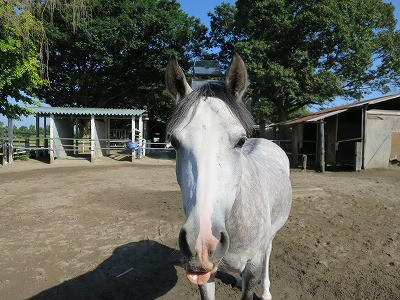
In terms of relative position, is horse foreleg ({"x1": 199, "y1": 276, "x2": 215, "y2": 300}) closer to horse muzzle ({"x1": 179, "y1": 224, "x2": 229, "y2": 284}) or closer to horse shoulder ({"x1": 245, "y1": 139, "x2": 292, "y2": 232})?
horse shoulder ({"x1": 245, "y1": 139, "x2": 292, "y2": 232})

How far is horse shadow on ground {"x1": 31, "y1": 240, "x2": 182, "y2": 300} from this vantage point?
9.57ft

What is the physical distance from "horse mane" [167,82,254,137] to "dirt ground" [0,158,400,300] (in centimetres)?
211

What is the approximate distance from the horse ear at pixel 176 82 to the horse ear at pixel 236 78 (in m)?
0.30

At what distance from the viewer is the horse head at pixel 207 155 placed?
4.32 ft

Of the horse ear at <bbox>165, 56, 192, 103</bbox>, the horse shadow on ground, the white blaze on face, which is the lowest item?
the horse shadow on ground

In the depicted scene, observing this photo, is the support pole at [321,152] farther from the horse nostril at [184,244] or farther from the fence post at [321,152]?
the horse nostril at [184,244]

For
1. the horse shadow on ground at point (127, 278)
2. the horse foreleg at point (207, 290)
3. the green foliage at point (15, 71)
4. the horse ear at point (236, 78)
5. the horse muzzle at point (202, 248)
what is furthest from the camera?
the green foliage at point (15, 71)

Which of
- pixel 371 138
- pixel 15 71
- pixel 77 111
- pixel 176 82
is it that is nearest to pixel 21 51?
pixel 15 71

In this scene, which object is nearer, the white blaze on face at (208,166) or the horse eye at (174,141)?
the white blaze on face at (208,166)

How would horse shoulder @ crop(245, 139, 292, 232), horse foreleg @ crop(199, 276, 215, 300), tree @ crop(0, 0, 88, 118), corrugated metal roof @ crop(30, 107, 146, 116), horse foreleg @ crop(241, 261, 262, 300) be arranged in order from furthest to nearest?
corrugated metal roof @ crop(30, 107, 146, 116) < tree @ crop(0, 0, 88, 118) < horse shoulder @ crop(245, 139, 292, 232) < horse foreleg @ crop(199, 276, 215, 300) < horse foreleg @ crop(241, 261, 262, 300)

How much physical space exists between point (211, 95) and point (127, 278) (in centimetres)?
259

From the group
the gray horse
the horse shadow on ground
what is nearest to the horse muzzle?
the gray horse

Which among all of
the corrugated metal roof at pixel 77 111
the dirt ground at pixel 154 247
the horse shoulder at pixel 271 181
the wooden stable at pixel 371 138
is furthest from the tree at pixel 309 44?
the horse shoulder at pixel 271 181

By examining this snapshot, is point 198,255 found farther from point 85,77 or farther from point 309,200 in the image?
point 85,77
